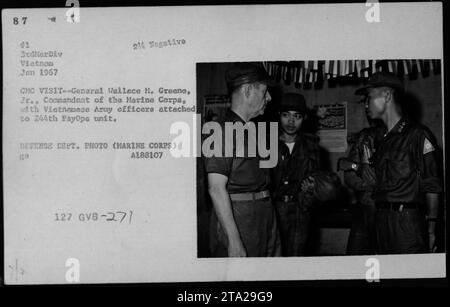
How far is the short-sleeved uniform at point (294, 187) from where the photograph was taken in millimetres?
1799

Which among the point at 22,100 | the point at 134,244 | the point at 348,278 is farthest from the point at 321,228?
the point at 22,100

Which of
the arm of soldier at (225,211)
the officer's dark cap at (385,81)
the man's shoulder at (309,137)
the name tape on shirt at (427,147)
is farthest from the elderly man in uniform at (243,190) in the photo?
the name tape on shirt at (427,147)

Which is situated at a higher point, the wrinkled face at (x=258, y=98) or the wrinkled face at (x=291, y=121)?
the wrinkled face at (x=258, y=98)

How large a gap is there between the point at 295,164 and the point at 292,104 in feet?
0.54

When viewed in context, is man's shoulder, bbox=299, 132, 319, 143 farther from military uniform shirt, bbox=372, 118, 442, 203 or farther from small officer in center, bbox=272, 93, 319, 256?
military uniform shirt, bbox=372, 118, 442, 203

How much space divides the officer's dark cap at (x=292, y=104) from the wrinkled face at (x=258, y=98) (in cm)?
4

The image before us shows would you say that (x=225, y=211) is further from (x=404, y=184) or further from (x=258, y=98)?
(x=404, y=184)

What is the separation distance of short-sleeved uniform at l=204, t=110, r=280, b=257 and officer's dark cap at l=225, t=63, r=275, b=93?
82mm

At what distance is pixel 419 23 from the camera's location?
1815 mm

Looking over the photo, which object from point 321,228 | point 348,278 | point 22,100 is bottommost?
point 348,278

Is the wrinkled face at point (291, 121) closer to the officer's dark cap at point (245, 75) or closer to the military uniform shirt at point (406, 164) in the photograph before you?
the officer's dark cap at point (245, 75)

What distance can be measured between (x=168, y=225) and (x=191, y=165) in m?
0.18

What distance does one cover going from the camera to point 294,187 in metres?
1.80

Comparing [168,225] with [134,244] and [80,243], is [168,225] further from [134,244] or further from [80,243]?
[80,243]
